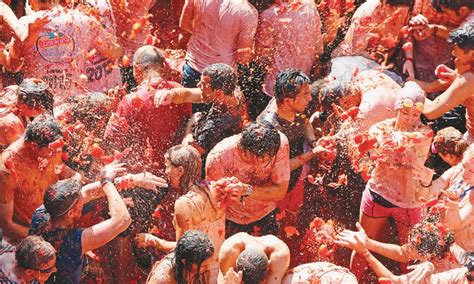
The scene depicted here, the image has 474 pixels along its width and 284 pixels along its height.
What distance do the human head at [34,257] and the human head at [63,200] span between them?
300 millimetres

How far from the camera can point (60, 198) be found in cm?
835

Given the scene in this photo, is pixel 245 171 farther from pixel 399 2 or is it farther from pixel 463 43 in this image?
pixel 399 2

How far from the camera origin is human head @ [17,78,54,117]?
9.45m

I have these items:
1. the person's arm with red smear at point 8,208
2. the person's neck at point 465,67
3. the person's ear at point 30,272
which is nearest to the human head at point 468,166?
the person's neck at point 465,67

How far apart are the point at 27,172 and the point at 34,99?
808mm

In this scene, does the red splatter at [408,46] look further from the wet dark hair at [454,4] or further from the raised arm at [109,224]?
the raised arm at [109,224]

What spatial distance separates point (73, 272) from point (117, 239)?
1060mm

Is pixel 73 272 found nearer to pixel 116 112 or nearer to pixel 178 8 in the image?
pixel 116 112

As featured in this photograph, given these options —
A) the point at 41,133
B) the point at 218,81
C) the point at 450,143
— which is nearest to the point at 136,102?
the point at 218,81

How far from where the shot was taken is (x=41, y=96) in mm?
9461

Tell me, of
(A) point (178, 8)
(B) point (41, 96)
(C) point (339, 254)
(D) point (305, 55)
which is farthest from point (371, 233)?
(A) point (178, 8)

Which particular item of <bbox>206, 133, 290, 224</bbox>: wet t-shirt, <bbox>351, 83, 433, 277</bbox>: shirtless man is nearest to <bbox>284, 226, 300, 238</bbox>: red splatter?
<bbox>206, 133, 290, 224</bbox>: wet t-shirt

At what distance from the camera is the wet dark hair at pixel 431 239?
8.50m

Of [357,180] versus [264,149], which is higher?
[264,149]
